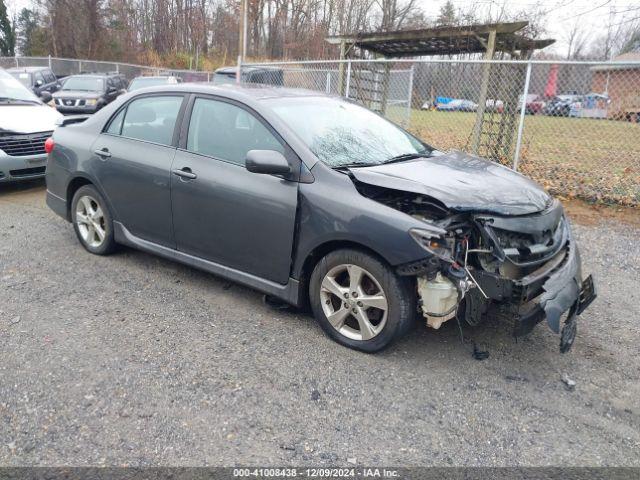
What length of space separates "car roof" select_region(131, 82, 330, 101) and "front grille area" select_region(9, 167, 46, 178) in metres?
3.71

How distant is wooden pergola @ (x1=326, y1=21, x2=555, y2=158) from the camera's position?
892 centimetres

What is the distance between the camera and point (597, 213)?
720cm

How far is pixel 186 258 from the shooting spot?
420cm

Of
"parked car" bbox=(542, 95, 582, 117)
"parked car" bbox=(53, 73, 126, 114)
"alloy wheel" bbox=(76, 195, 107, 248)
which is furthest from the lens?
"parked car" bbox=(53, 73, 126, 114)

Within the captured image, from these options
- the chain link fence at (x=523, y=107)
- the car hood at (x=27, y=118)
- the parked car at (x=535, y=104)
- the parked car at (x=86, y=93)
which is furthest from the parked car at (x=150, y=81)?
the parked car at (x=535, y=104)

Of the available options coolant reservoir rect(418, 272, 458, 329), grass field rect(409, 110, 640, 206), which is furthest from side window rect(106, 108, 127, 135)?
grass field rect(409, 110, 640, 206)

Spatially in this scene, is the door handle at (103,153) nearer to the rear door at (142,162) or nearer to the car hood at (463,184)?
the rear door at (142,162)

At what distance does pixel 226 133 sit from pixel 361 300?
1.67 m

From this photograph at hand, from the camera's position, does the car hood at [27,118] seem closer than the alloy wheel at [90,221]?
No

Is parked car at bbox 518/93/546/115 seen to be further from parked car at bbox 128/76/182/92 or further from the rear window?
the rear window

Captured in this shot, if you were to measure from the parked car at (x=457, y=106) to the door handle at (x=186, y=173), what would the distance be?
8.44m

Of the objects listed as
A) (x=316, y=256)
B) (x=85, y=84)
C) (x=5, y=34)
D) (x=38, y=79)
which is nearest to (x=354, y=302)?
(x=316, y=256)

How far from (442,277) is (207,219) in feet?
5.98

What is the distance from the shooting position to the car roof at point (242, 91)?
3.97 metres
